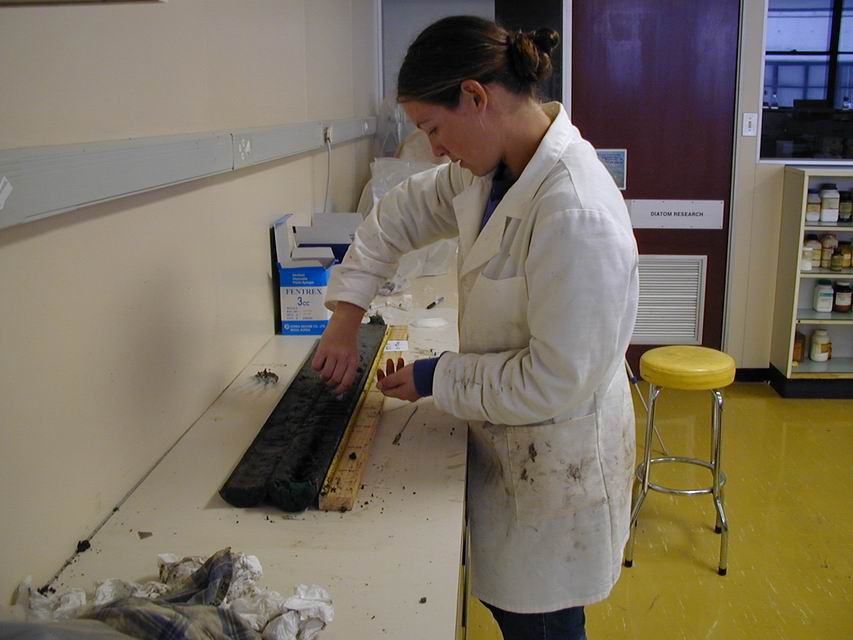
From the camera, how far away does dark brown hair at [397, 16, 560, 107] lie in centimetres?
111

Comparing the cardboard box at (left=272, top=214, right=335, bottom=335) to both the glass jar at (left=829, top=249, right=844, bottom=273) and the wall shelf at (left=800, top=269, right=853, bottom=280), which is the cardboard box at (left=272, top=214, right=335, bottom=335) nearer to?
the wall shelf at (left=800, top=269, right=853, bottom=280)

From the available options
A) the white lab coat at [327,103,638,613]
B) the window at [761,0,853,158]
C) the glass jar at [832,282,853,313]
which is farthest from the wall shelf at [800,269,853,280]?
the white lab coat at [327,103,638,613]

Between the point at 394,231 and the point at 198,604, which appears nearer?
the point at 198,604

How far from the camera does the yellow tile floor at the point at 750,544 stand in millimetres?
2117

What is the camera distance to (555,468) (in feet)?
4.05

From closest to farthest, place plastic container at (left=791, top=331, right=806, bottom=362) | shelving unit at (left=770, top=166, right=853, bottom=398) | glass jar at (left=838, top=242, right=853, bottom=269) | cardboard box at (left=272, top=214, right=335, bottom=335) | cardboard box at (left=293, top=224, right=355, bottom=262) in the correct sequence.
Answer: cardboard box at (left=272, top=214, right=335, bottom=335), cardboard box at (left=293, top=224, right=355, bottom=262), shelving unit at (left=770, top=166, right=853, bottom=398), glass jar at (left=838, top=242, right=853, bottom=269), plastic container at (left=791, top=331, right=806, bottom=362)

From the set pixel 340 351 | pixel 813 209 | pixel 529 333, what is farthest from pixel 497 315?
pixel 813 209

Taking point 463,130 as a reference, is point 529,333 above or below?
below

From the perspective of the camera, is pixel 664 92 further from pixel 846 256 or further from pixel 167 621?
pixel 167 621

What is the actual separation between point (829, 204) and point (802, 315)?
54 cm

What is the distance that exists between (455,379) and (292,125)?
1175 mm

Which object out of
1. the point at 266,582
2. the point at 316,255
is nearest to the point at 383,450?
the point at 266,582

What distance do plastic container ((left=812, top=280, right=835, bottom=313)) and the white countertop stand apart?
2977mm

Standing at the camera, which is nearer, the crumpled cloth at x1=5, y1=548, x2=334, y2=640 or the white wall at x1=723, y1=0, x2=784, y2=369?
the crumpled cloth at x1=5, y1=548, x2=334, y2=640
